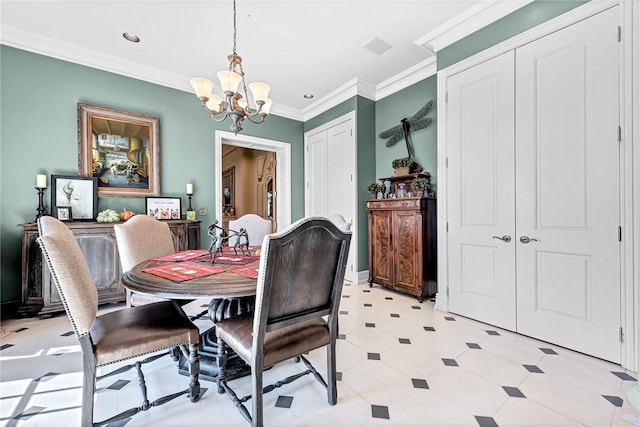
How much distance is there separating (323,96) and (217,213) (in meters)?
2.53

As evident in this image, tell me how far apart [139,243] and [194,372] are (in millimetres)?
1283

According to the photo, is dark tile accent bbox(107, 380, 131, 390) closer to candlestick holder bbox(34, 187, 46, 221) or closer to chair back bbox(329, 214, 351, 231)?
chair back bbox(329, 214, 351, 231)

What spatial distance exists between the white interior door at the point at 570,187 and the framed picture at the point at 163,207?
3972 mm

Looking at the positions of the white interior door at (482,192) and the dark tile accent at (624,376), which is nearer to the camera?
the dark tile accent at (624,376)

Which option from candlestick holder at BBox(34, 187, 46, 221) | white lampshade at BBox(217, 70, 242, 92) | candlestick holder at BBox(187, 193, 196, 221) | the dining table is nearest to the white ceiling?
white lampshade at BBox(217, 70, 242, 92)

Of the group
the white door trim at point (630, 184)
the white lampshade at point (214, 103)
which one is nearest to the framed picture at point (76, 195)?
the white lampshade at point (214, 103)

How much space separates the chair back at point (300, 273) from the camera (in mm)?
1200

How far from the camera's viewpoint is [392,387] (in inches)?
67.1

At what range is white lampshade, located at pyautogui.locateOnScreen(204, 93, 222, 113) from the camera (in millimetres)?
2314

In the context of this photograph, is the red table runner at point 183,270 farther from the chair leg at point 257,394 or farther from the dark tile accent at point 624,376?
the dark tile accent at point 624,376

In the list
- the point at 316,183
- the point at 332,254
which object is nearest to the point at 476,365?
the point at 332,254

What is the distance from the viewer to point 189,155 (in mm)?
3945

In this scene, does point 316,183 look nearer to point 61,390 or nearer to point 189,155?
point 189,155

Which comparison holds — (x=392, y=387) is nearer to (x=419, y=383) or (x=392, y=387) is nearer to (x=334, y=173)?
(x=419, y=383)
